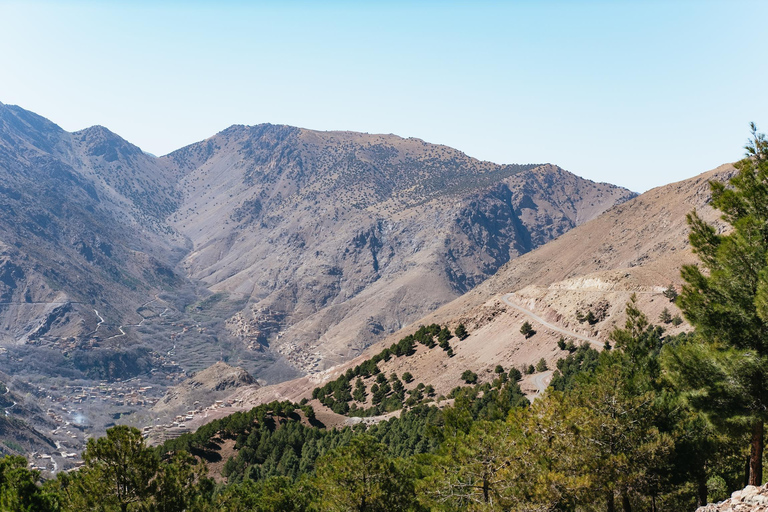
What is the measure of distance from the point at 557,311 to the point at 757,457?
6064cm

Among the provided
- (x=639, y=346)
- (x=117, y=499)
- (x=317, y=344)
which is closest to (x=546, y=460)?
(x=639, y=346)

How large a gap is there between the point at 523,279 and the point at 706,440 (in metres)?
122

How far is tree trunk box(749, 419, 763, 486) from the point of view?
17.2m

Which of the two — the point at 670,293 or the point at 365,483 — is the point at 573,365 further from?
the point at 365,483

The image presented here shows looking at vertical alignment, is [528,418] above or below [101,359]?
above

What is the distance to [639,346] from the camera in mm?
26031

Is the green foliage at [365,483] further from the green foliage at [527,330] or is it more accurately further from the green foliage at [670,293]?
the green foliage at [527,330]

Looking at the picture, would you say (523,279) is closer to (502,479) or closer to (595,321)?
(595,321)

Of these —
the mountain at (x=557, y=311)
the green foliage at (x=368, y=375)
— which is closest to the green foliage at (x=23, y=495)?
the mountain at (x=557, y=311)

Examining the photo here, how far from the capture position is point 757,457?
1731cm

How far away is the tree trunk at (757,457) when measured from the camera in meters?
17.2

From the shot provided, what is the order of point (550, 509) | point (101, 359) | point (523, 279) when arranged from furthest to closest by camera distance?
1. point (101, 359)
2. point (523, 279)
3. point (550, 509)

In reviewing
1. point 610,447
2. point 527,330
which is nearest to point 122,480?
point 610,447

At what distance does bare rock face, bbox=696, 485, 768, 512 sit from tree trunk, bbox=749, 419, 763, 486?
3339 mm
